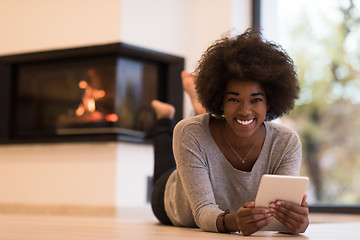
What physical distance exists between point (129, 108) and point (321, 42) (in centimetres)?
329

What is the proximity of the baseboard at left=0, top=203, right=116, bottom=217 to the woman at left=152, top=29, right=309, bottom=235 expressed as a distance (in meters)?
2.24

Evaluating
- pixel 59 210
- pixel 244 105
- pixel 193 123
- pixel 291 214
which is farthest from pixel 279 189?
pixel 59 210

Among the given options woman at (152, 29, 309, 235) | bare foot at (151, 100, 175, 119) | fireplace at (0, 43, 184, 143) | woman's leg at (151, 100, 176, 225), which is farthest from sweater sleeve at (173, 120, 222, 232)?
fireplace at (0, 43, 184, 143)

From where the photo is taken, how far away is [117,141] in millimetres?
4410

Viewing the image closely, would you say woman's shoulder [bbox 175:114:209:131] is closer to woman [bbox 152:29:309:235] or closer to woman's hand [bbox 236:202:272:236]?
woman [bbox 152:29:309:235]

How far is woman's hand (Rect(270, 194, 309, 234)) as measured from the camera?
6.16ft

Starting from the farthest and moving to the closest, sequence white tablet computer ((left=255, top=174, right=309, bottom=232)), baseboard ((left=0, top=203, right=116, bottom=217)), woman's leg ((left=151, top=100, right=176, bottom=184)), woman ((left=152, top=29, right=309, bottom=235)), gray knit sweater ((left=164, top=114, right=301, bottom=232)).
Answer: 1. baseboard ((left=0, top=203, right=116, bottom=217))
2. woman's leg ((left=151, top=100, right=176, bottom=184))
3. gray knit sweater ((left=164, top=114, right=301, bottom=232))
4. woman ((left=152, top=29, right=309, bottom=235))
5. white tablet computer ((left=255, top=174, right=309, bottom=232))

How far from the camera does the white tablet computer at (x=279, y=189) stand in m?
1.82

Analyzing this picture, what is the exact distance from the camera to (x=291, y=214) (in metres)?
1.91

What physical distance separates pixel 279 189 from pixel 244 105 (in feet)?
1.03

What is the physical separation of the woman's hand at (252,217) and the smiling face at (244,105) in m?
0.31

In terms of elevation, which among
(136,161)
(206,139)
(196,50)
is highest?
(196,50)

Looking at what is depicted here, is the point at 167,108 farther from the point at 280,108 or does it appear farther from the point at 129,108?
the point at 129,108

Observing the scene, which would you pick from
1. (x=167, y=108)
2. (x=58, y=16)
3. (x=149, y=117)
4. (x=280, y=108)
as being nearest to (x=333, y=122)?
(x=149, y=117)
